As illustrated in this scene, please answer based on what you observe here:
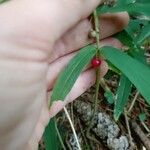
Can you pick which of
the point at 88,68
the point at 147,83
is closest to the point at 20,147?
the point at 88,68

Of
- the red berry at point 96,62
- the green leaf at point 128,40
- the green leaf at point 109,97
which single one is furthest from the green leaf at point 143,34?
the green leaf at point 109,97

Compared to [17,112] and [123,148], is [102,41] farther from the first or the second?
[123,148]

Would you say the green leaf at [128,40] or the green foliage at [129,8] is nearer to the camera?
the green foliage at [129,8]

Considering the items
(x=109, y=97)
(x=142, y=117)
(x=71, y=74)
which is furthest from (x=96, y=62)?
(x=142, y=117)

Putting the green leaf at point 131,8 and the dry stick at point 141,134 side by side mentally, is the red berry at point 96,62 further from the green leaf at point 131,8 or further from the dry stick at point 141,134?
the dry stick at point 141,134

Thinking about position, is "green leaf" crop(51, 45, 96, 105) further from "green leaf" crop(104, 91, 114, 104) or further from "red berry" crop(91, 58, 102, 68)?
"green leaf" crop(104, 91, 114, 104)
